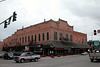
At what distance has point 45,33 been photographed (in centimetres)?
4447

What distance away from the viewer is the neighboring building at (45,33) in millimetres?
43906

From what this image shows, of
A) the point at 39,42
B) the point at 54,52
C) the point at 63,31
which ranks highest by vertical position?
the point at 63,31

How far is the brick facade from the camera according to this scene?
144ft

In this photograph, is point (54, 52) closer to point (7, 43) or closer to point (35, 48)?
point (35, 48)

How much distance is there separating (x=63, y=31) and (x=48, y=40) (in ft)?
27.8

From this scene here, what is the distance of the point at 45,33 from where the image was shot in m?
44.5

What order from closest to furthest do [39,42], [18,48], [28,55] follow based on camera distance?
[28,55] → [39,42] → [18,48]

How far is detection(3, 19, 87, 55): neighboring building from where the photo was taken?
4391 centimetres

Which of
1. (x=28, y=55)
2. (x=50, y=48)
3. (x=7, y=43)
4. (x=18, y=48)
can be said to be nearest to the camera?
(x=28, y=55)

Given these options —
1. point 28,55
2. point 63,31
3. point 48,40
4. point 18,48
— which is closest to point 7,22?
point 28,55

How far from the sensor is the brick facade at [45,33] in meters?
43.9

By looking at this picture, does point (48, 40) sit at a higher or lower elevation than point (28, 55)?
higher

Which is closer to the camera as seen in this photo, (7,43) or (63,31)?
(63,31)

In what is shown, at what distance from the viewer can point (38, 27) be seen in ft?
157
